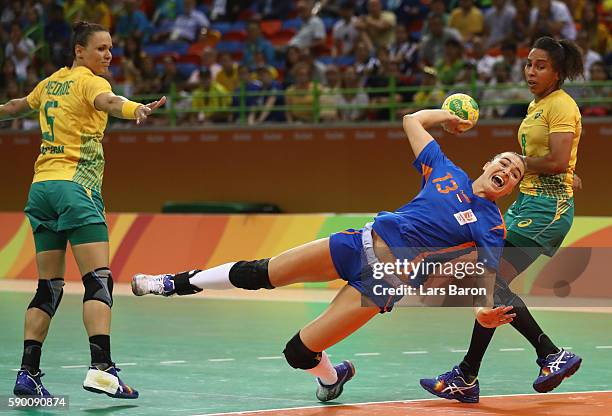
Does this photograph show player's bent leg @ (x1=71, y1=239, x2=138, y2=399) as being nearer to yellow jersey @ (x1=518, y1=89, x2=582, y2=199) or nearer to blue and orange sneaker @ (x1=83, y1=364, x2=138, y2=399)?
blue and orange sneaker @ (x1=83, y1=364, x2=138, y2=399)

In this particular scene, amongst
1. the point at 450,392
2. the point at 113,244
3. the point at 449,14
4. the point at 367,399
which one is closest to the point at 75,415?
the point at 367,399

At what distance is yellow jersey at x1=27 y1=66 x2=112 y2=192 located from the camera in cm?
784

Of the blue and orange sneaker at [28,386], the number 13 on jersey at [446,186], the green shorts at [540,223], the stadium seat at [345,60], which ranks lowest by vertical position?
the stadium seat at [345,60]

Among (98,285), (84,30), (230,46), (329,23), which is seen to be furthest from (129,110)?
(230,46)

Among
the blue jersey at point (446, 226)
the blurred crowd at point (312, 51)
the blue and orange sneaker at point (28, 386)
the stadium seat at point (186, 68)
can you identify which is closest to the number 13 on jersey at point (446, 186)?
the blue jersey at point (446, 226)

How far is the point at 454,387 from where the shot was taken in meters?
7.81

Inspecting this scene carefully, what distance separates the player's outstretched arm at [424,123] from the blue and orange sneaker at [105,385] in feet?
7.63

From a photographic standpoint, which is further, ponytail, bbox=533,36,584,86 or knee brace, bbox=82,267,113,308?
ponytail, bbox=533,36,584,86

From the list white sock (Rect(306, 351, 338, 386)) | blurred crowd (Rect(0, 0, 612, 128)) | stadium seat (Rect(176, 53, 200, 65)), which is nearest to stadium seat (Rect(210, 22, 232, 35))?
blurred crowd (Rect(0, 0, 612, 128))

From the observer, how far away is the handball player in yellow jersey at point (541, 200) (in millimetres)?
7895

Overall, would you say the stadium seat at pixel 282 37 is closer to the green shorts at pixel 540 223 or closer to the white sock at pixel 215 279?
the green shorts at pixel 540 223

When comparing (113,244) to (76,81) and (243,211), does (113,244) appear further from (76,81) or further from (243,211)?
(76,81)

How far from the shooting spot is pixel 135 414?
286 inches

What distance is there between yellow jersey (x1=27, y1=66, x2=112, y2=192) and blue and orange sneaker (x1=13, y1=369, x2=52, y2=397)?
4.08ft
